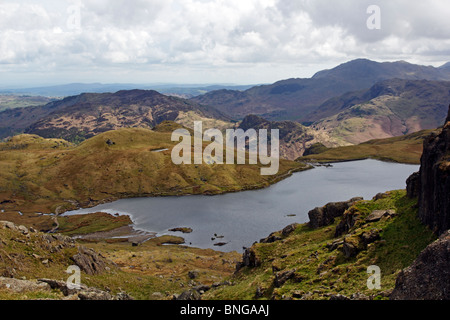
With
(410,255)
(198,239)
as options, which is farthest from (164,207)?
(410,255)

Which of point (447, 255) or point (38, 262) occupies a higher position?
point (447, 255)

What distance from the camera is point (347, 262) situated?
138 feet

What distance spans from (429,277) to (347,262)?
18775 mm

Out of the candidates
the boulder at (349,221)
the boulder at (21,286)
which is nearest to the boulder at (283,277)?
the boulder at (349,221)

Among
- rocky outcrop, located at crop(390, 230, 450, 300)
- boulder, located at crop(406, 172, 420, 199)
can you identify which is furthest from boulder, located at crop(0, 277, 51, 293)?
boulder, located at crop(406, 172, 420, 199)

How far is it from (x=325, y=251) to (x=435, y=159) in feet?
68.7

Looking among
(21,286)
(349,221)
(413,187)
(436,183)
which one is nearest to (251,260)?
(349,221)

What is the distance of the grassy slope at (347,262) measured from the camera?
35.9 m

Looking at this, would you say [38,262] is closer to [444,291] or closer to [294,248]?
[294,248]

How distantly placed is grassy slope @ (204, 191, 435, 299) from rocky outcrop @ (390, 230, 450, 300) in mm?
4833

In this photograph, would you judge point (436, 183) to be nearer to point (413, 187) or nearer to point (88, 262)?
point (413, 187)

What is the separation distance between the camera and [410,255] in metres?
37.2
